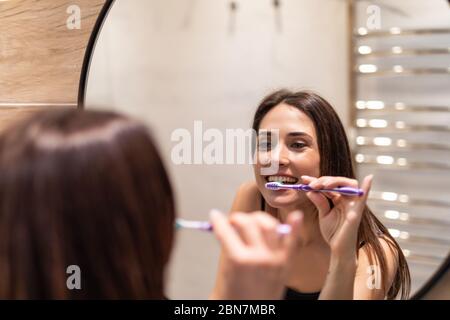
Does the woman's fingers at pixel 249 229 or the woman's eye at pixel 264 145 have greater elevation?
the woman's eye at pixel 264 145

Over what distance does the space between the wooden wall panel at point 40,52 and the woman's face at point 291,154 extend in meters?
0.41

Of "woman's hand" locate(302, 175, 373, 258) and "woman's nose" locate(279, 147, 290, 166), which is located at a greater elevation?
"woman's nose" locate(279, 147, 290, 166)

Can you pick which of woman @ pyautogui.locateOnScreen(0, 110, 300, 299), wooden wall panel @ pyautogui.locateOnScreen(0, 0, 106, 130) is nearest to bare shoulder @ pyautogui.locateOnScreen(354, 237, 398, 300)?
woman @ pyautogui.locateOnScreen(0, 110, 300, 299)

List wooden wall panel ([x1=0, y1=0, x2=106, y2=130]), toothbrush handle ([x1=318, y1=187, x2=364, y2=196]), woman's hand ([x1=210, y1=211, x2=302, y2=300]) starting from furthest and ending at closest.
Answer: wooden wall panel ([x1=0, y1=0, x2=106, y2=130]) < toothbrush handle ([x1=318, y1=187, x2=364, y2=196]) < woman's hand ([x1=210, y1=211, x2=302, y2=300])

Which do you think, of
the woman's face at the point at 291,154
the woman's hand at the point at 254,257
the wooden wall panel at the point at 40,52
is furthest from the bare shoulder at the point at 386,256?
the wooden wall panel at the point at 40,52

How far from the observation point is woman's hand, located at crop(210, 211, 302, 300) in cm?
A: 45

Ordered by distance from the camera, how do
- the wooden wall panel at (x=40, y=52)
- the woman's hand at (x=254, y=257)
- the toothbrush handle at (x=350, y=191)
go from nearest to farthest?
the woman's hand at (x=254, y=257) < the toothbrush handle at (x=350, y=191) < the wooden wall panel at (x=40, y=52)

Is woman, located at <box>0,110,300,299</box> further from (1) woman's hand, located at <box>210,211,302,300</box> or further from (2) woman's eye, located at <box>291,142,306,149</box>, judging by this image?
(2) woman's eye, located at <box>291,142,306,149</box>

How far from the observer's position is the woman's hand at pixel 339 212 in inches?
Answer: 26.1

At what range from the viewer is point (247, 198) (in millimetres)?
758

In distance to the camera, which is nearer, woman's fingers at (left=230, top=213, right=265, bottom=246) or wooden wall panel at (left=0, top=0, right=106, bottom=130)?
woman's fingers at (left=230, top=213, right=265, bottom=246)

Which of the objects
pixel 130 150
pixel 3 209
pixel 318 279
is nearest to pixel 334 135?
pixel 318 279

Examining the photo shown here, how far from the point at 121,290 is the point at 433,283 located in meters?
0.51

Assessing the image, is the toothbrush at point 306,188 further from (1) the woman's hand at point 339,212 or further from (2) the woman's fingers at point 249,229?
(2) the woman's fingers at point 249,229
